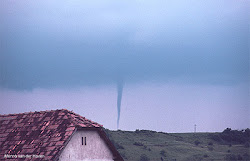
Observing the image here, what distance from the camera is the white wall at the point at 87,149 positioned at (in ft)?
76.3

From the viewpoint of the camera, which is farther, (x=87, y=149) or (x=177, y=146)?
(x=177, y=146)

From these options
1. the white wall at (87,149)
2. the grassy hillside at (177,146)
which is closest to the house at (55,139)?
the white wall at (87,149)

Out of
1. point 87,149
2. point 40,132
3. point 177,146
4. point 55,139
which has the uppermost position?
point 177,146

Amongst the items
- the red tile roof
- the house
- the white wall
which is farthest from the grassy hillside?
the white wall

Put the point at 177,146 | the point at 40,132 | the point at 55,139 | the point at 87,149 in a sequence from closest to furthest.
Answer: the point at 55,139
the point at 87,149
the point at 40,132
the point at 177,146

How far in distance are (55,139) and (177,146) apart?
65.8 metres

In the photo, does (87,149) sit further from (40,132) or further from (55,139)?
(40,132)

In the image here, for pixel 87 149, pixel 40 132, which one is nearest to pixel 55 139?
pixel 40 132

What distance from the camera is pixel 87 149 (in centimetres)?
2425

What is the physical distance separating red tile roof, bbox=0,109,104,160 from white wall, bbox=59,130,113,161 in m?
0.53

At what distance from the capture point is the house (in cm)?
2298

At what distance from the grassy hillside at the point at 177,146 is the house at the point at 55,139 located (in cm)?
4591

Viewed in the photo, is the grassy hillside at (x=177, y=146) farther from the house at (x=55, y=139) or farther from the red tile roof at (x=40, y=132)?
the house at (x=55, y=139)

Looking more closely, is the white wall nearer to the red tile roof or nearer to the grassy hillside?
the red tile roof
